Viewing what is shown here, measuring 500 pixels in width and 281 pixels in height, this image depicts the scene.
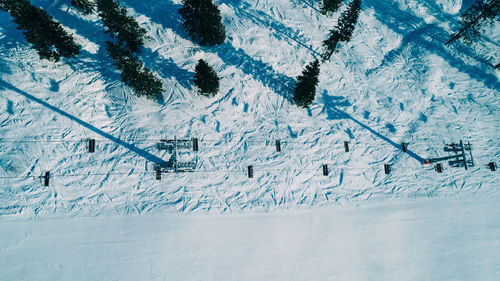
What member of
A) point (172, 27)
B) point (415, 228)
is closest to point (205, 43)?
point (172, 27)

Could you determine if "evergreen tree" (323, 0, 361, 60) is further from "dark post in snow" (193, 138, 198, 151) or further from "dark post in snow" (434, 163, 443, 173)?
"dark post in snow" (193, 138, 198, 151)

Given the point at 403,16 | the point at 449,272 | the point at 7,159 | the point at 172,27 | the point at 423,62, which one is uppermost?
the point at 403,16

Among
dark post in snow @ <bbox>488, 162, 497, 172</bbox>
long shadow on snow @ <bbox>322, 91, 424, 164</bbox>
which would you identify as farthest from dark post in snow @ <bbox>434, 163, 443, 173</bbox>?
dark post in snow @ <bbox>488, 162, 497, 172</bbox>

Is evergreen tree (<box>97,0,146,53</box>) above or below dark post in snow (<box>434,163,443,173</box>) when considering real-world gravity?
above

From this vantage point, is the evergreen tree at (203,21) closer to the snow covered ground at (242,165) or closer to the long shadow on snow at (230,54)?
the long shadow on snow at (230,54)

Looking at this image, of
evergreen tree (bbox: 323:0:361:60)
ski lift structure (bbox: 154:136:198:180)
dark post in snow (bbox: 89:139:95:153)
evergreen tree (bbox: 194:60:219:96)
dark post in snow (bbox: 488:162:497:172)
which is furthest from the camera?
dark post in snow (bbox: 488:162:497:172)

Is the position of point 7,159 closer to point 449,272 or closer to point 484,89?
point 449,272
